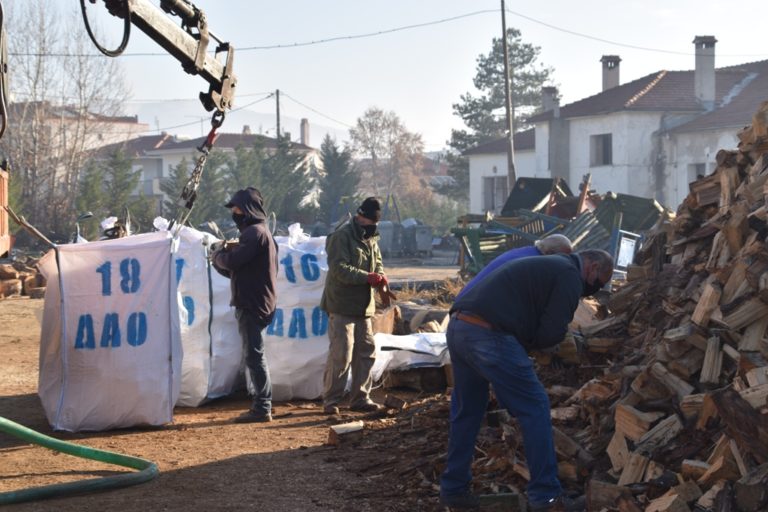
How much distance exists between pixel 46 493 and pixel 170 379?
2158mm

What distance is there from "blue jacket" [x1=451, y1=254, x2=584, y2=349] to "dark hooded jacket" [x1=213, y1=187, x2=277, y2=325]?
11.0 ft

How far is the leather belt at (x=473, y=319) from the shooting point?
555 centimetres

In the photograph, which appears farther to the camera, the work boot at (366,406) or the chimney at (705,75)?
the chimney at (705,75)

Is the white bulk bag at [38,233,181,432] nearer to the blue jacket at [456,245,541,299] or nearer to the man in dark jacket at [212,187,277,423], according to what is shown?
the man in dark jacket at [212,187,277,423]

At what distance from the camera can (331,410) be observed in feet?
29.3

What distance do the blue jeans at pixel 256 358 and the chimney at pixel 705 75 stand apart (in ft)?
115

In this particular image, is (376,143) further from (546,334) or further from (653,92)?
(546,334)

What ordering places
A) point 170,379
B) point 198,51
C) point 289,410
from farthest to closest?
1. point 289,410
2. point 170,379
3. point 198,51

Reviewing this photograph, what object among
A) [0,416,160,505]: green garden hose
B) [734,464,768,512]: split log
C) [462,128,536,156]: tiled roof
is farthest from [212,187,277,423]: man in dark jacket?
[462,128,536,156]: tiled roof

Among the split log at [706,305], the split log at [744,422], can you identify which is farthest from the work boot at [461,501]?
the split log at [706,305]

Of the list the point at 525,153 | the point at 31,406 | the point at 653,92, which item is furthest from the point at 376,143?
the point at 31,406

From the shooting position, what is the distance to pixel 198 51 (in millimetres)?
7082

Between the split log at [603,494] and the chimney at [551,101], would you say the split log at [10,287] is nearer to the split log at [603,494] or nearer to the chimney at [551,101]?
the split log at [603,494]

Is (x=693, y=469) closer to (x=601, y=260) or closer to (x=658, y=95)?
(x=601, y=260)
